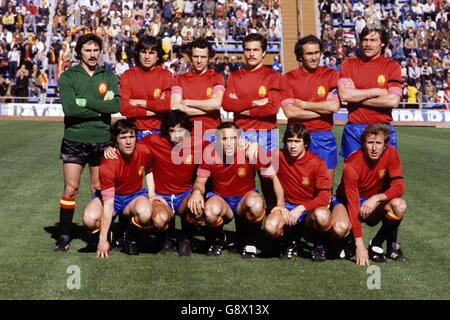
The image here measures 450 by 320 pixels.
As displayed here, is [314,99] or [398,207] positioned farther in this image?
[314,99]

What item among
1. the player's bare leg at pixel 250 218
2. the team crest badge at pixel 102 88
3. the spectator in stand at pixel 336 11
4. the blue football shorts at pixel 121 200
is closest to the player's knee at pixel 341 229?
the player's bare leg at pixel 250 218

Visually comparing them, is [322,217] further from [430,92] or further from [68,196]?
[430,92]

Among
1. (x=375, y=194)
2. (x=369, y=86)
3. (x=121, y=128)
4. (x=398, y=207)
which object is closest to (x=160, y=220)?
(x=121, y=128)

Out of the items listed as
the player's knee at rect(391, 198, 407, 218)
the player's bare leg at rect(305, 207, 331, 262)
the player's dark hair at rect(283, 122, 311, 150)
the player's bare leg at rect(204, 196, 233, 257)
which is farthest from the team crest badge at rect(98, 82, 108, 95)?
the player's knee at rect(391, 198, 407, 218)

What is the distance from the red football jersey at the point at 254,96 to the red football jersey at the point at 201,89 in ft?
0.55

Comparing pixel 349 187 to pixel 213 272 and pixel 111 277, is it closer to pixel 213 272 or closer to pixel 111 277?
pixel 213 272

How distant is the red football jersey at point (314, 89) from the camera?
6879 mm

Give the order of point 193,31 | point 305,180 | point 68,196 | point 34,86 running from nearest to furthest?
point 305,180 < point 68,196 < point 34,86 < point 193,31

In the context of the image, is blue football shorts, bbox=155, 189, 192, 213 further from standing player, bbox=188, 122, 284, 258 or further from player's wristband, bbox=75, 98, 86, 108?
player's wristband, bbox=75, 98, 86, 108

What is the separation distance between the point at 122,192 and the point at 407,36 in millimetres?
26041

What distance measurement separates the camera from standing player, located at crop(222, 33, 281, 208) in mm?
6922

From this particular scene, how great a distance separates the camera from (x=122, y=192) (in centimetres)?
657

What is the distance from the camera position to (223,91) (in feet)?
23.2

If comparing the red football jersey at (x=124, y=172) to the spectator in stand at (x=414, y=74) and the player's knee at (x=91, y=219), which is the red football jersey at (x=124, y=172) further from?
the spectator in stand at (x=414, y=74)
